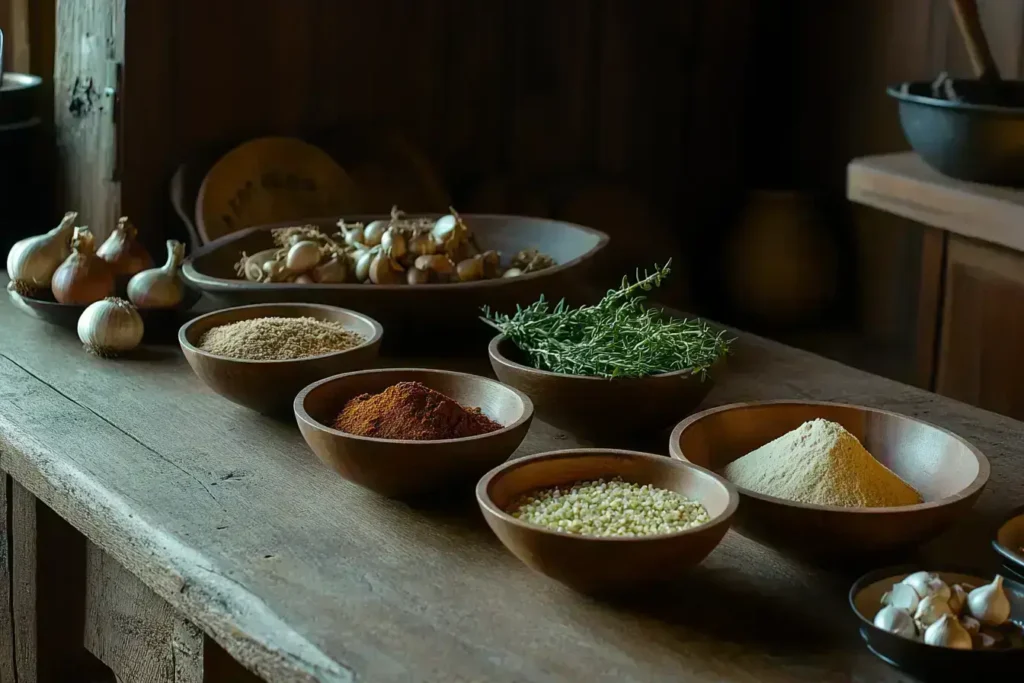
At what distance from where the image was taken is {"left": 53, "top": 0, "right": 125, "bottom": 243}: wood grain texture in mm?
1830

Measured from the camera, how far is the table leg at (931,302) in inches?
80.5

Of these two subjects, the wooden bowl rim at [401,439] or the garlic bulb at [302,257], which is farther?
the garlic bulb at [302,257]

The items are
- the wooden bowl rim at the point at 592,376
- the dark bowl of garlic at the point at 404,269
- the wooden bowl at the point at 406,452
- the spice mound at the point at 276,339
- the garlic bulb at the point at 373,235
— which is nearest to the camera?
the wooden bowl at the point at 406,452

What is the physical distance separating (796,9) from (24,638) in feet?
7.38

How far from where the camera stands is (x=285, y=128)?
6.65ft

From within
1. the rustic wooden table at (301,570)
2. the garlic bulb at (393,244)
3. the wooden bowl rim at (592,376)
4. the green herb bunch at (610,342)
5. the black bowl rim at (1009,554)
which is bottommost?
the rustic wooden table at (301,570)

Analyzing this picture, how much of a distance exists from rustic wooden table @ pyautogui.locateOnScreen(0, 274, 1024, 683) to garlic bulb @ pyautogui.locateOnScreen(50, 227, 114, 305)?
0.09 m

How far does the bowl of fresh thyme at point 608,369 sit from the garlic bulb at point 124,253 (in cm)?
59

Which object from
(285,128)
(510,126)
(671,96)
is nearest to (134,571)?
(285,128)

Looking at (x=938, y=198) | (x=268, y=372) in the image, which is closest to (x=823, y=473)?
(x=268, y=372)

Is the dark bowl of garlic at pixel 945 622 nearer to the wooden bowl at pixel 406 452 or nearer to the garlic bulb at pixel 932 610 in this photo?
the garlic bulb at pixel 932 610

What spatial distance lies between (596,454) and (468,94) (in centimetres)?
144

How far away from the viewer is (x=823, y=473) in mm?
944

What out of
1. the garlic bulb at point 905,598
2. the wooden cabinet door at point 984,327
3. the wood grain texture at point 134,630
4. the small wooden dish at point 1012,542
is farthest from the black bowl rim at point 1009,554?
the wooden cabinet door at point 984,327
